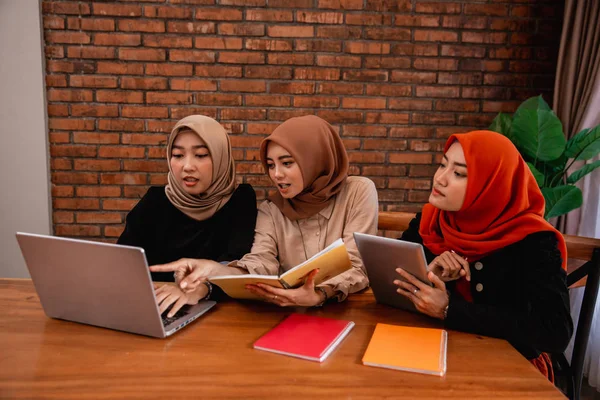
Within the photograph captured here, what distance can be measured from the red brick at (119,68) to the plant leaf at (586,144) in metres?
2.44

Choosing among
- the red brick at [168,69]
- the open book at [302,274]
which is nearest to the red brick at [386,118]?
the red brick at [168,69]

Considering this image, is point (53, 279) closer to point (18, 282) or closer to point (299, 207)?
point (18, 282)

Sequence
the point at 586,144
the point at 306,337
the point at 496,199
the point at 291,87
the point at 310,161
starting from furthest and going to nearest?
the point at 291,87
the point at 586,144
the point at 310,161
the point at 496,199
the point at 306,337

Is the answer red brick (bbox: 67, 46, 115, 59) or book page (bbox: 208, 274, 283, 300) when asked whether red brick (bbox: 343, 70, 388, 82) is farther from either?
book page (bbox: 208, 274, 283, 300)

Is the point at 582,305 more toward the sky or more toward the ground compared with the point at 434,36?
more toward the ground

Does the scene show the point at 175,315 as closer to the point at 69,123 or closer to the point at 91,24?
the point at 69,123

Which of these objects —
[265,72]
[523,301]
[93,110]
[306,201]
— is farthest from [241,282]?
[93,110]

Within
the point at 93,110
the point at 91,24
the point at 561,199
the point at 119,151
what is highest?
the point at 91,24

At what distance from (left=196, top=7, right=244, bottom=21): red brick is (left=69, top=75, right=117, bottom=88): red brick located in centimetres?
67

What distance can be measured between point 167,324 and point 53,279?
0.29 metres

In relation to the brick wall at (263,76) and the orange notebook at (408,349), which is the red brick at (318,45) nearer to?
the brick wall at (263,76)

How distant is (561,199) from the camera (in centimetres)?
205

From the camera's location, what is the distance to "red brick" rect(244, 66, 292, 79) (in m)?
2.57

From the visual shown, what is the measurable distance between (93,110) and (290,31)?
Answer: 1322 millimetres
